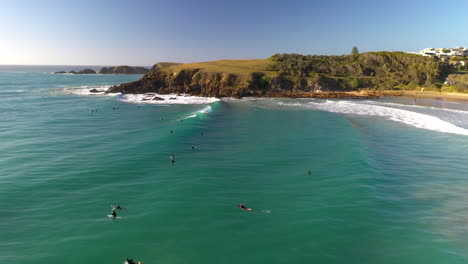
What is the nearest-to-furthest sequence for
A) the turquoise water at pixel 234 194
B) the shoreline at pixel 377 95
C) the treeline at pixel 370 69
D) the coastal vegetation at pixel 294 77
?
the turquoise water at pixel 234 194 < the shoreline at pixel 377 95 < the coastal vegetation at pixel 294 77 < the treeline at pixel 370 69

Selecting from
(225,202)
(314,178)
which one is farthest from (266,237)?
(314,178)

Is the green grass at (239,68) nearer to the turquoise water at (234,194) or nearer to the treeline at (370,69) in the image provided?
the treeline at (370,69)

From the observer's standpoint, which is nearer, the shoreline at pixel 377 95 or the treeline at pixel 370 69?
the shoreline at pixel 377 95

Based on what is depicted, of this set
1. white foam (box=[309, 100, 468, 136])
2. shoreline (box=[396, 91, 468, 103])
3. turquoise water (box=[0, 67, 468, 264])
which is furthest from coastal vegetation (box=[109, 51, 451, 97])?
turquoise water (box=[0, 67, 468, 264])

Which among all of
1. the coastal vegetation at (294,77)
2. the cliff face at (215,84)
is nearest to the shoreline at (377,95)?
the coastal vegetation at (294,77)

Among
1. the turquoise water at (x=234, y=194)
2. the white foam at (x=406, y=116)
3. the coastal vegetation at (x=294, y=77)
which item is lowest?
the turquoise water at (x=234, y=194)

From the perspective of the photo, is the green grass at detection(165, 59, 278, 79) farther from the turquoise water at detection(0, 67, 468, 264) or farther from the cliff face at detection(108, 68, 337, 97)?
the turquoise water at detection(0, 67, 468, 264)

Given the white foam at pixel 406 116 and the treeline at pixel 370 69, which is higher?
the treeline at pixel 370 69

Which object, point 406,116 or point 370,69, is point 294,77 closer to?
point 370,69
